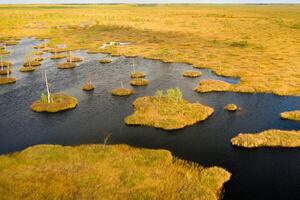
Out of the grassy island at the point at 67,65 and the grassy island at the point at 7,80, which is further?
the grassy island at the point at 67,65

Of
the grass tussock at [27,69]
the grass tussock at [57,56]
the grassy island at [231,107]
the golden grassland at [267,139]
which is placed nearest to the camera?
the golden grassland at [267,139]

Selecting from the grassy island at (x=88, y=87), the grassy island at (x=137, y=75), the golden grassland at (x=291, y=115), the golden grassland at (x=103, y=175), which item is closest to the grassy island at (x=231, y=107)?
the golden grassland at (x=291, y=115)

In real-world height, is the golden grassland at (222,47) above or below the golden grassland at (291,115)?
above

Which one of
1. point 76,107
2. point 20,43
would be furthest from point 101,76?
point 20,43

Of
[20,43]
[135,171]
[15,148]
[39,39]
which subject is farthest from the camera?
[39,39]

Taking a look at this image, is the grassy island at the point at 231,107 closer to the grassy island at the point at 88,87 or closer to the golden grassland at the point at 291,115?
the golden grassland at the point at 291,115

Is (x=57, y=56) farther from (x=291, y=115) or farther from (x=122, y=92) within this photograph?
(x=291, y=115)

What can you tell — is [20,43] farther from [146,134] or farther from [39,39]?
[146,134]

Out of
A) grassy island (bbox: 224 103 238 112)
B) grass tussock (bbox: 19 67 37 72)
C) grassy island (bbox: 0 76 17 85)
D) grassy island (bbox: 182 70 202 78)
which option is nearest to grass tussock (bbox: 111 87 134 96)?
grassy island (bbox: 182 70 202 78)
